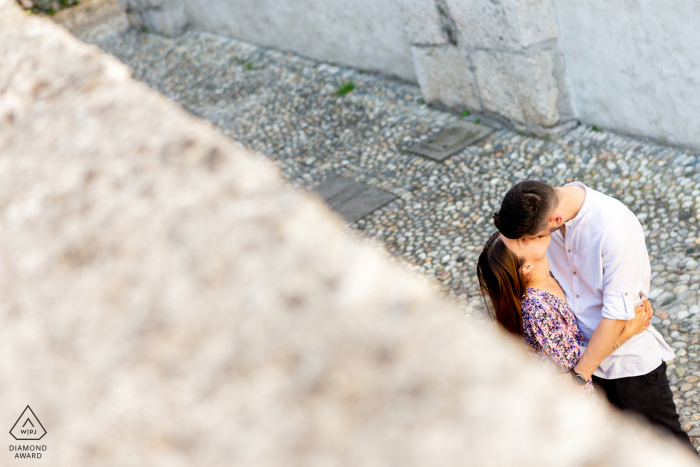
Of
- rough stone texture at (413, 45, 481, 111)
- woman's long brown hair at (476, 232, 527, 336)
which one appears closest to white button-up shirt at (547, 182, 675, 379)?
woman's long brown hair at (476, 232, 527, 336)

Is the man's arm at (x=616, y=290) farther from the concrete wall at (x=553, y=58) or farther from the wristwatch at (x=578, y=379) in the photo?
the concrete wall at (x=553, y=58)

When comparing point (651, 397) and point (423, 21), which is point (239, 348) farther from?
point (423, 21)

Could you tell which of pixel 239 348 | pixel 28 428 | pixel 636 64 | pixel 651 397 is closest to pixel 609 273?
pixel 651 397

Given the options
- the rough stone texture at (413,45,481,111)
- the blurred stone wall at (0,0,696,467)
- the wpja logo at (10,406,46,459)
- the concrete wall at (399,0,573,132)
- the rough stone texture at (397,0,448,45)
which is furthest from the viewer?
the rough stone texture at (413,45,481,111)

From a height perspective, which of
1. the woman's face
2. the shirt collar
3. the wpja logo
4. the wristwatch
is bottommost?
the wristwatch

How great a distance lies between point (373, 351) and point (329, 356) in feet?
0.18

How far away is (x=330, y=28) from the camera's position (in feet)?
28.8

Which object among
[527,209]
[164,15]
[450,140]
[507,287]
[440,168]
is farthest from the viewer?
[164,15]

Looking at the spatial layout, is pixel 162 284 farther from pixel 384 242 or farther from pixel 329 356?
pixel 384 242

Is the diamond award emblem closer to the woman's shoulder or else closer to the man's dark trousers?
the woman's shoulder

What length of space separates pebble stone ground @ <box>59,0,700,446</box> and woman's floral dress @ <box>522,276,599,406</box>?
108 centimetres

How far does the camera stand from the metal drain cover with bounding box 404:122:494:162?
6.18 meters

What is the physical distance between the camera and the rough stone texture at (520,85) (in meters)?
5.63

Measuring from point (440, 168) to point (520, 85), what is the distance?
3.52ft
